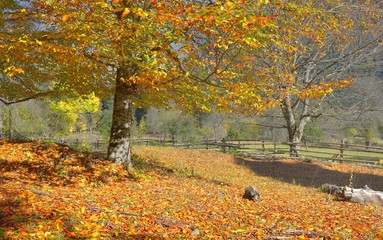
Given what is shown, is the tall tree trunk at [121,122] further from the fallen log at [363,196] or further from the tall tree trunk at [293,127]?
the tall tree trunk at [293,127]

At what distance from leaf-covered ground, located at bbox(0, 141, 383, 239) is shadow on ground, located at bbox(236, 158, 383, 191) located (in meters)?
5.27

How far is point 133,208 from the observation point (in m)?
6.04

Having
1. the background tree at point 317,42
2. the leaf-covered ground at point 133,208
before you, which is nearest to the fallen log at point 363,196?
the leaf-covered ground at point 133,208

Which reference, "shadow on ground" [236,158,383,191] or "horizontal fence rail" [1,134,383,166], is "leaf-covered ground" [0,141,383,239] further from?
"horizontal fence rail" [1,134,383,166]

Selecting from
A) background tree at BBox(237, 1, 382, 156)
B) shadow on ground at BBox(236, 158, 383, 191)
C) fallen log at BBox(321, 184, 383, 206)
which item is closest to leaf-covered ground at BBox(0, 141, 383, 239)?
fallen log at BBox(321, 184, 383, 206)

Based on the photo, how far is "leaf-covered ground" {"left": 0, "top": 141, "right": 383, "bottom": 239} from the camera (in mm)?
4832

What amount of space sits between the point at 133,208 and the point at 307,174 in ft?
42.3

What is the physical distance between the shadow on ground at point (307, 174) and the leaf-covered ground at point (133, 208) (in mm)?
5266

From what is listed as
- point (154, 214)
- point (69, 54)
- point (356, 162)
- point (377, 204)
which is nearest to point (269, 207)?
point (154, 214)

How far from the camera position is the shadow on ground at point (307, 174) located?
14942 mm

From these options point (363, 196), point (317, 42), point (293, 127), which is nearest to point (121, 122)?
point (363, 196)

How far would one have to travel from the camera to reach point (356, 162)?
21.5 m

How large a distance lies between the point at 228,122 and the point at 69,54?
109 feet

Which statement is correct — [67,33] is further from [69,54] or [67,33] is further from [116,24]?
[116,24]
